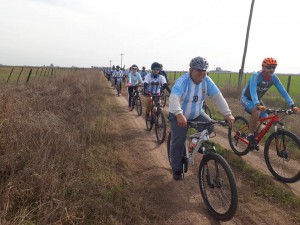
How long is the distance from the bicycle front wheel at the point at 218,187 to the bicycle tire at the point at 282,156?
1.89 meters

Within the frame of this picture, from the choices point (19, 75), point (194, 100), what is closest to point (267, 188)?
point (194, 100)

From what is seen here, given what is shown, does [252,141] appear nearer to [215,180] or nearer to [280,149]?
[280,149]

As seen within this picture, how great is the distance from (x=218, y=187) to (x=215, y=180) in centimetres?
11

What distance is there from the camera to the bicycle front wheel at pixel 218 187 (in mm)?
3576

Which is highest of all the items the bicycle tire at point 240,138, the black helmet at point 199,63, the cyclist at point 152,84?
the black helmet at point 199,63

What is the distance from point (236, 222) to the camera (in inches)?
150

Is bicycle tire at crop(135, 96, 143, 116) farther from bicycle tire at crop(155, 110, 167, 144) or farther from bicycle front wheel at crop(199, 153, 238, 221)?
bicycle front wheel at crop(199, 153, 238, 221)

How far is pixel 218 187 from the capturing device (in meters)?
3.97

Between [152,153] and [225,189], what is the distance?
10.2 ft

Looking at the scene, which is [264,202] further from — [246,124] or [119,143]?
[119,143]

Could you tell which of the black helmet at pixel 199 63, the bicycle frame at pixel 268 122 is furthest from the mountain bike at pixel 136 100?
the black helmet at pixel 199 63

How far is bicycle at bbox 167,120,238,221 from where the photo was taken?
3609 mm

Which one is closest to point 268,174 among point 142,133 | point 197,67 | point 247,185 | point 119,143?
point 247,185

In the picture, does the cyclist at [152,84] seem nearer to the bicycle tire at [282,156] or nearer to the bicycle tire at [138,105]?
the bicycle tire at [138,105]
